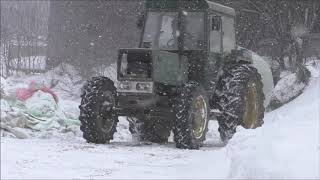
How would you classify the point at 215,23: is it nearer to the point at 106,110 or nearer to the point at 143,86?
the point at 143,86

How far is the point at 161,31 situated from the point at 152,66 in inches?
53.7

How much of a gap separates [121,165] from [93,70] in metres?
18.2

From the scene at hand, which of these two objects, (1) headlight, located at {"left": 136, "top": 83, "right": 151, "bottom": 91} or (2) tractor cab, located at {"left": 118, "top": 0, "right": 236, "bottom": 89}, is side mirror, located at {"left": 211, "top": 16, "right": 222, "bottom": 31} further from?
(1) headlight, located at {"left": 136, "top": 83, "right": 151, "bottom": 91}

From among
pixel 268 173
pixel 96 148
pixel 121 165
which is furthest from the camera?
pixel 96 148

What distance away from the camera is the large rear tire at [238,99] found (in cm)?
1081

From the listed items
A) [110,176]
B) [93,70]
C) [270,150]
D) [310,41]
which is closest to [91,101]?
[110,176]

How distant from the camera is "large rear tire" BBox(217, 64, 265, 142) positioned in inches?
426

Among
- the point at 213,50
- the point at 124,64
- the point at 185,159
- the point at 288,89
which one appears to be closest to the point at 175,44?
the point at 213,50

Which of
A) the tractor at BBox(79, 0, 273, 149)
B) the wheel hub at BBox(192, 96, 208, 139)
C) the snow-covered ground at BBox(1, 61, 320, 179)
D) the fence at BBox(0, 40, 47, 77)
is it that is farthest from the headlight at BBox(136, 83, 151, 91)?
the fence at BBox(0, 40, 47, 77)

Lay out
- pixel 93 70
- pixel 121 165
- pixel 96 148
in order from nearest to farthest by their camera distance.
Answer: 1. pixel 121 165
2. pixel 96 148
3. pixel 93 70

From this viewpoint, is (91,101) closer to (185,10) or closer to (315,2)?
(185,10)

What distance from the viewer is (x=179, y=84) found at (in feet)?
34.8

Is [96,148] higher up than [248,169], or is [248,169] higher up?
[248,169]

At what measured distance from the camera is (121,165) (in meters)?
7.79
